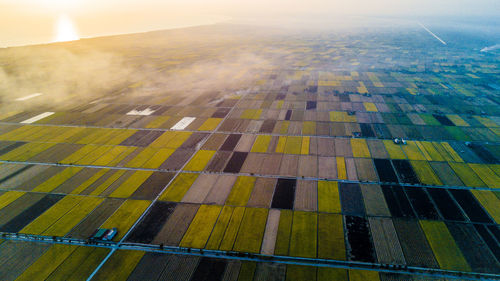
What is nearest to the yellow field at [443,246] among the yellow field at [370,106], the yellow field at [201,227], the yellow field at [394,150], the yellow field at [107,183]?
the yellow field at [394,150]

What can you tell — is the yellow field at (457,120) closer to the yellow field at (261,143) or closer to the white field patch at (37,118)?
the yellow field at (261,143)

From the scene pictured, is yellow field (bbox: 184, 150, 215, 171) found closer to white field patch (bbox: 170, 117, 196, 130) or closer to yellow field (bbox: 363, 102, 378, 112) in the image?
white field patch (bbox: 170, 117, 196, 130)

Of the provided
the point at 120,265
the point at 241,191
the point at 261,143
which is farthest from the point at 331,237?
the point at 261,143

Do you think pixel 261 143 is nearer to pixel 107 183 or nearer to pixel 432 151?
pixel 107 183

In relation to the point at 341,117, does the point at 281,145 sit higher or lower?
lower

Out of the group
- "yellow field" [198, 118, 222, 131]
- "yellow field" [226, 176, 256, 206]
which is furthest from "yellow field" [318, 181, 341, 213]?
"yellow field" [198, 118, 222, 131]
